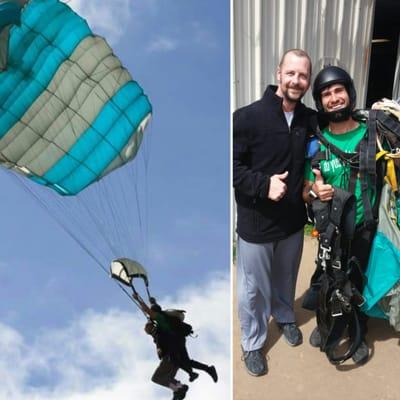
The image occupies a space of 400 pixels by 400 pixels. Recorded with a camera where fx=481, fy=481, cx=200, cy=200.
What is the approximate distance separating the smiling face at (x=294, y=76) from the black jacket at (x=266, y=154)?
0.05 metres

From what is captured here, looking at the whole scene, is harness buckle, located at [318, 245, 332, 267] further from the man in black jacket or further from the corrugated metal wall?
the corrugated metal wall

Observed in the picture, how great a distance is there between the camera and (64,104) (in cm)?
222

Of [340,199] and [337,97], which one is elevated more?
[337,97]

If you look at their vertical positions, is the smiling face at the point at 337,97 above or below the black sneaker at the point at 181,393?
above

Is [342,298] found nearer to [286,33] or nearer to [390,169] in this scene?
[390,169]

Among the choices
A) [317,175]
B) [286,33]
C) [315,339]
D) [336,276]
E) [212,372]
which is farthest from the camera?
[286,33]

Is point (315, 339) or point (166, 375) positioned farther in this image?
point (315, 339)

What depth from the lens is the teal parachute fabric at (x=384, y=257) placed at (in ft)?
7.47

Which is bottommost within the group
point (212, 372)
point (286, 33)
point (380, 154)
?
point (212, 372)

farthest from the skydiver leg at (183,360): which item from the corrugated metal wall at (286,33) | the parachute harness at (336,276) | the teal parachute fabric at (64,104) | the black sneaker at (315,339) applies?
the corrugated metal wall at (286,33)

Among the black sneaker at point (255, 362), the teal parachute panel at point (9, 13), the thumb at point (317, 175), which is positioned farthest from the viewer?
the black sneaker at point (255, 362)

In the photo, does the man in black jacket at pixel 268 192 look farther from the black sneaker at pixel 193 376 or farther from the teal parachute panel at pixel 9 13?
the teal parachute panel at pixel 9 13

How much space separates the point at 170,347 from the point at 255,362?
0.65 meters

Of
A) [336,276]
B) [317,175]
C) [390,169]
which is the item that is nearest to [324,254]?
[336,276]
